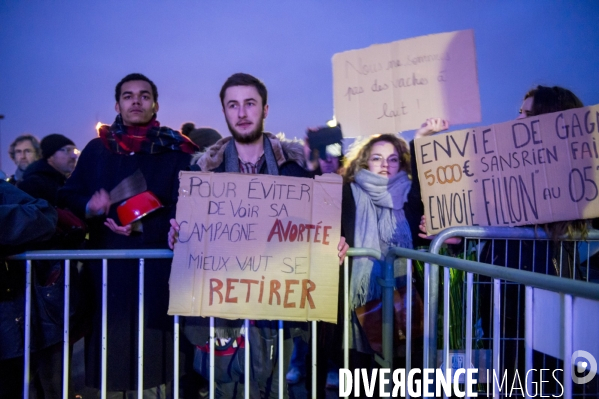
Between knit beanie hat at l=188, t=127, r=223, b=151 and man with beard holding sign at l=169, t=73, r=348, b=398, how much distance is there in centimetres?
139

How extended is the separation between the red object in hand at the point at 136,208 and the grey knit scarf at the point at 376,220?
1.32 m

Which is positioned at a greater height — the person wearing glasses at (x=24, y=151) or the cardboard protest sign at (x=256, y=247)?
the person wearing glasses at (x=24, y=151)

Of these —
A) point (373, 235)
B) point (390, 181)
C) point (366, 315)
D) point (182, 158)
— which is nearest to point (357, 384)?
point (366, 315)

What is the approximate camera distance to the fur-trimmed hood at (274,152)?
2803 millimetres

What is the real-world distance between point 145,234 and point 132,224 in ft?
0.32

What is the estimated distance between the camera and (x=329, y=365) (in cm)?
408

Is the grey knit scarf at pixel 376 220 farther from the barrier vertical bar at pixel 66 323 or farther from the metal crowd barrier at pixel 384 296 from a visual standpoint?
the barrier vertical bar at pixel 66 323

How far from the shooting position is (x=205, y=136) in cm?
434

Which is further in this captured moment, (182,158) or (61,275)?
(182,158)

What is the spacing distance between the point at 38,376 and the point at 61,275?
28.5 inches

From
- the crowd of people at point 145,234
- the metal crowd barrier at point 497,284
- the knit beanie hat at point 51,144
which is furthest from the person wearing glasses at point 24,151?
the metal crowd barrier at point 497,284

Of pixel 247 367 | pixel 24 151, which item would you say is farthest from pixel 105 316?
pixel 24 151

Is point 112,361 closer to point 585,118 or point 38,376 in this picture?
point 38,376

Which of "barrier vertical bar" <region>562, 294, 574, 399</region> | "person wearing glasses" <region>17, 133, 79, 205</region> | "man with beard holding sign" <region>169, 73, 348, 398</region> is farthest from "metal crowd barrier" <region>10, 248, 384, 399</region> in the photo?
"barrier vertical bar" <region>562, 294, 574, 399</region>
